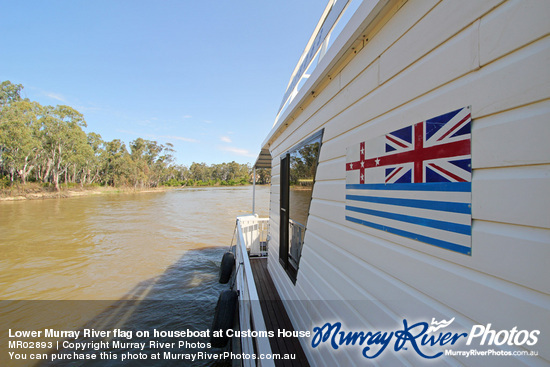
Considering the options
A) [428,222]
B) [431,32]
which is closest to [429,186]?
[428,222]

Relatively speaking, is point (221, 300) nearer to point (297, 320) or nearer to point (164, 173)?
point (297, 320)

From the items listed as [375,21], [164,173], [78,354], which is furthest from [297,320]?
[164,173]

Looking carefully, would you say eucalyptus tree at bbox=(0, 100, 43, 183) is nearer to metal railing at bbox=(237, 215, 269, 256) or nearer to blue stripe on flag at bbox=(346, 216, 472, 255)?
metal railing at bbox=(237, 215, 269, 256)

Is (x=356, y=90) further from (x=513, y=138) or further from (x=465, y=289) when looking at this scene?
(x=465, y=289)

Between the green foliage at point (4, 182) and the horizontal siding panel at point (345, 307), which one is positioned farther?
the green foliage at point (4, 182)

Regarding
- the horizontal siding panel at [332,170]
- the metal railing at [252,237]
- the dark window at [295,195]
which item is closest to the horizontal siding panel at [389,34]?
the horizontal siding panel at [332,170]

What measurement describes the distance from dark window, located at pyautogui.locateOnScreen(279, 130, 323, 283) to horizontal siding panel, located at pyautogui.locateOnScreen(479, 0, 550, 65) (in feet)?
5.35

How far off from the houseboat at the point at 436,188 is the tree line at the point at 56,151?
125 feet

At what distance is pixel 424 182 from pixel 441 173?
10 cm

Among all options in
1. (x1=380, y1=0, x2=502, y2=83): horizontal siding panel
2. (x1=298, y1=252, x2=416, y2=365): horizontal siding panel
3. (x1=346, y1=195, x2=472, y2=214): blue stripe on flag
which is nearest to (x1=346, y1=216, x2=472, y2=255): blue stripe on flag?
(x1=346, y1=195, x2=472, y2=214): blue stripe on flag

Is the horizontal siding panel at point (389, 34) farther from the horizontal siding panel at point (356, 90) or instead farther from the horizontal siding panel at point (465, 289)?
the horizontal siding panel at point (465, 289)

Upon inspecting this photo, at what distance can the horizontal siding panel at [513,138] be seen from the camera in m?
0.72

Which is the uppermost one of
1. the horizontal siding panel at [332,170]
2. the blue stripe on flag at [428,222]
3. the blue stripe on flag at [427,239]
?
the horizontal siding panel at [332,170]

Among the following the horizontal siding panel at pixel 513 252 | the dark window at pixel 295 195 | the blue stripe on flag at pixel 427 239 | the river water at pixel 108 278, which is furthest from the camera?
the river water at pixel 108 278
